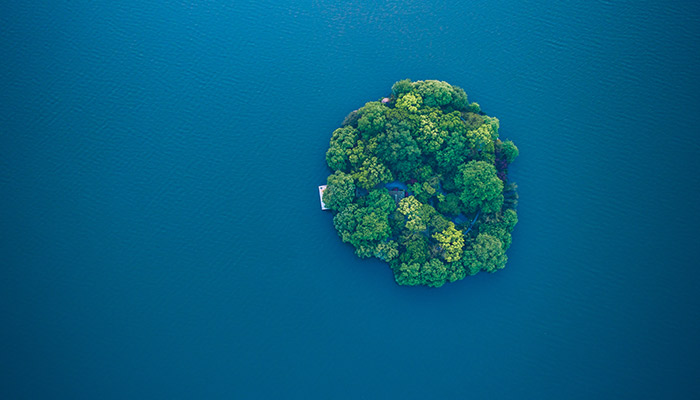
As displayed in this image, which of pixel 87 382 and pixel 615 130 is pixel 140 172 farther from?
pixel 615 130

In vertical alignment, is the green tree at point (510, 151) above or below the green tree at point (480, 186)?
above

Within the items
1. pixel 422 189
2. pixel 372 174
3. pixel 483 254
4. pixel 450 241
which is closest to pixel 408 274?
pixel 450 241

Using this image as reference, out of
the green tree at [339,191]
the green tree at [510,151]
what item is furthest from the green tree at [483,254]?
the green tree at [339,191]

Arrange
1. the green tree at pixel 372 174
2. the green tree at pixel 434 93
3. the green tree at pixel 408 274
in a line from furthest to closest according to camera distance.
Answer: the green tree at pixel 434 93 → the green tree at pixel 372 174 → the green tree at pixel 408 274

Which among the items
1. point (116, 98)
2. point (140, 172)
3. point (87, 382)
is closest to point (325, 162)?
point (140, 172)

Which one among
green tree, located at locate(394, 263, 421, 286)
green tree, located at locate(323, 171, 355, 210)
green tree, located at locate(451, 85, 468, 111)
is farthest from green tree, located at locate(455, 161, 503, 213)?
green tree, located at locate(323, 171, 355, 210)

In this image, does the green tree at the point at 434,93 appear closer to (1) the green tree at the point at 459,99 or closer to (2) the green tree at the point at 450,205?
(1) the green tree at the point at 459,99

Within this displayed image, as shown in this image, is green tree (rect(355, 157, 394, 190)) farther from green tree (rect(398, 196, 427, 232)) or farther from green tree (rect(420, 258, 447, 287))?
green tree (rect(420, 258, 447, 287))

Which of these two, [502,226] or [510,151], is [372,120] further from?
[502,226]
